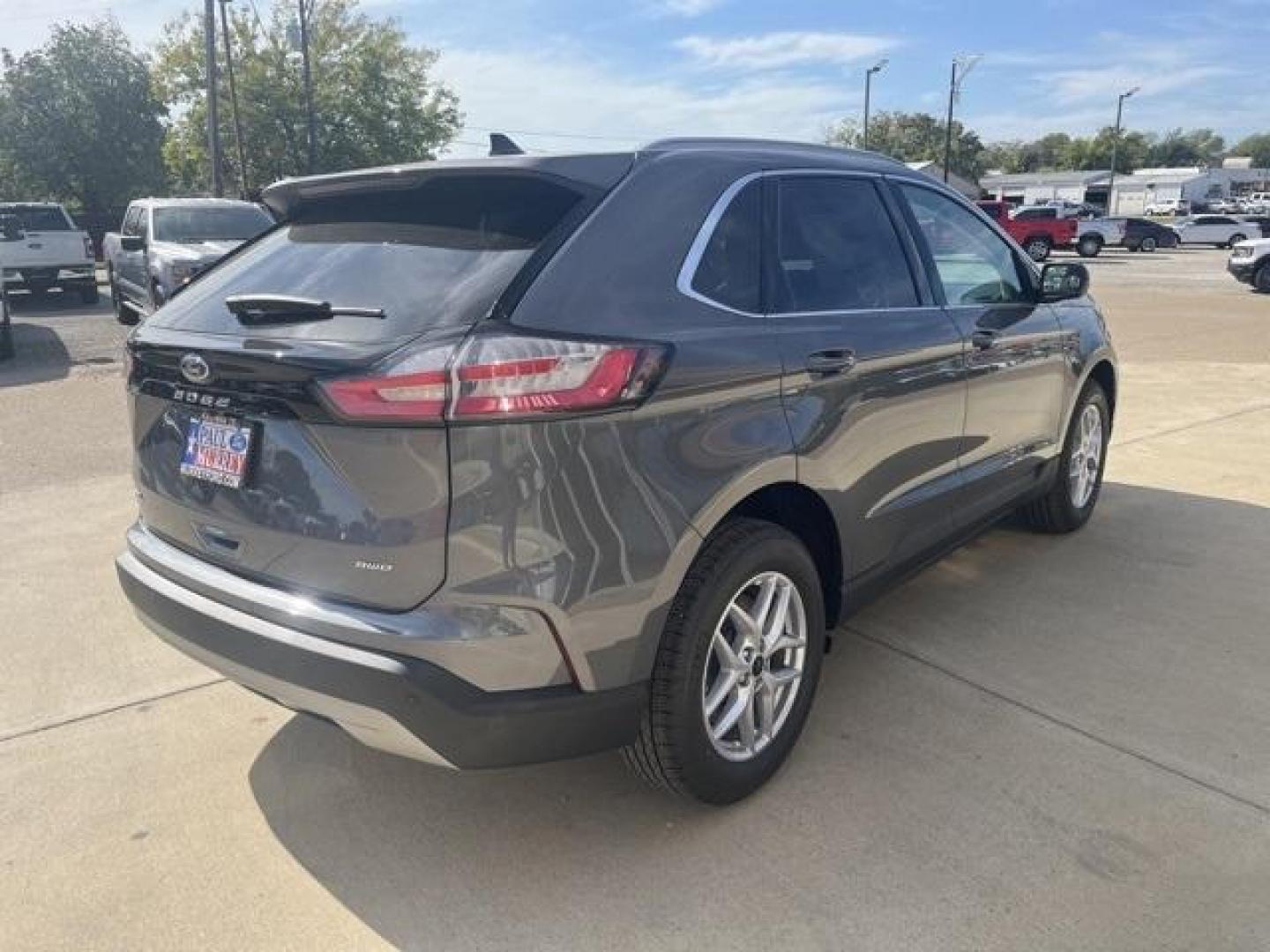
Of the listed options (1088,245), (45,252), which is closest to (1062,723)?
(45,252)

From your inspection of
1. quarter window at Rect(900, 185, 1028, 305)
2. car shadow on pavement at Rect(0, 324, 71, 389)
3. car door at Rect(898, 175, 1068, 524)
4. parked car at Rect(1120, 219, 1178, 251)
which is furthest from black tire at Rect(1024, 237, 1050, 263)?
quarter window at Rect(900, 185, 1028, 305)

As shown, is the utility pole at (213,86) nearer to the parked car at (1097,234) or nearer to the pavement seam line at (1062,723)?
the pavement seam line at (1062,723)

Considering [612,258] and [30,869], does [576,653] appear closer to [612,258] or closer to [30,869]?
[612,258]

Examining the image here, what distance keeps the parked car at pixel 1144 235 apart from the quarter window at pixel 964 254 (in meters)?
39.0

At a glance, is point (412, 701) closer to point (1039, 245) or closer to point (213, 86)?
point (213, 86)

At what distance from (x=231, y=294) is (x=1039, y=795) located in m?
2.67

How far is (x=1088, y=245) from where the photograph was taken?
121ft

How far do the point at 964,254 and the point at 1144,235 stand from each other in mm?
40644

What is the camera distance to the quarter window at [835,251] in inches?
117

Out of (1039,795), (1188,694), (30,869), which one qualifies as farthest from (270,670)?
(1188,694)

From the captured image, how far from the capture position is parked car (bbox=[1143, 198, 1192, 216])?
72.3 metres

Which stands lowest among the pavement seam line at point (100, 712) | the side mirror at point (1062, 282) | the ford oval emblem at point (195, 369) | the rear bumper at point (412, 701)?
the pavement seam line at point (100, 712)

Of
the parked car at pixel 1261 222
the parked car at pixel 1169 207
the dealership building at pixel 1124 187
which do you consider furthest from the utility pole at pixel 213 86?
the dealership building at pixel 1124 187

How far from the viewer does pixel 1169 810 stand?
2.78 meters
